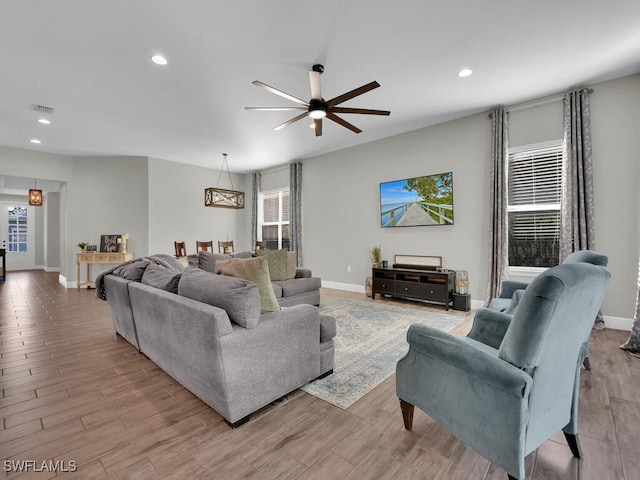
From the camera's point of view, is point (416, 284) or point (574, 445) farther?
point (416, 284)

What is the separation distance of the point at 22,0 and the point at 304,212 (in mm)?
5444

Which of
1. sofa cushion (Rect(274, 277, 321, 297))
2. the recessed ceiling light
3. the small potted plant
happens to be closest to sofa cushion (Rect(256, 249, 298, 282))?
sofa cushion (Rect(274, 277, 321, 297))

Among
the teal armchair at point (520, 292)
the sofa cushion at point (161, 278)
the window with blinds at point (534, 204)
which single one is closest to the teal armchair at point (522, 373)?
the teal armchair at point (520, 292)

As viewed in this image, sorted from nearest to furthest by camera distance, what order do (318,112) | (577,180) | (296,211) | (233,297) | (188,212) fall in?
(233,297)
(318,112)
(577,180)
(296,211)
(188,212)

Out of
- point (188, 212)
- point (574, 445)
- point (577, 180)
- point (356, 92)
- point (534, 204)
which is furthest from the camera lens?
point (188, 212)

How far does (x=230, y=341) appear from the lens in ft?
5.50

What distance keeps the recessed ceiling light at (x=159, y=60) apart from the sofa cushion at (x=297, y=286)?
2997 millimetres

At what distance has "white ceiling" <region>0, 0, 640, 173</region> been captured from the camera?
2.45 m

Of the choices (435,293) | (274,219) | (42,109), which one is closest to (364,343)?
(435,293)

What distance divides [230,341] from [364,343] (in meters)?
1.81

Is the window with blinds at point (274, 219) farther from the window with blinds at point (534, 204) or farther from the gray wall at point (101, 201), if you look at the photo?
the window with blinds at point (534, 204)

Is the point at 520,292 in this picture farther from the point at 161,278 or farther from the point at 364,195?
the point at 364,195

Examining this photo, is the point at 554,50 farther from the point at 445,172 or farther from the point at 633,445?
the point at 633,445

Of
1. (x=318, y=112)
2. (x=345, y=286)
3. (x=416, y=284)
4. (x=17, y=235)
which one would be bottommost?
(x=345, y=286)
